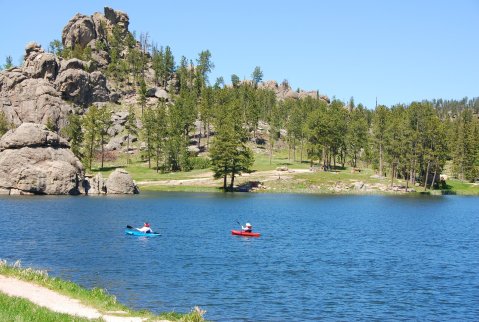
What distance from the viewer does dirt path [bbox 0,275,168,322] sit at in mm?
23414

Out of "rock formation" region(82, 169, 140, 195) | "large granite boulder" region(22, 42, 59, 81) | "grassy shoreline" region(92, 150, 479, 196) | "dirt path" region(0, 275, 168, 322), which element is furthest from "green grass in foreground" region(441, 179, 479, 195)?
"large granite boulder" region(22, 42, 59, 81)

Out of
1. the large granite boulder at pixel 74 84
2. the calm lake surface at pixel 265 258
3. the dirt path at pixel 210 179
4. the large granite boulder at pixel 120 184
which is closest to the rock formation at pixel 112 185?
the large granite boulder at pixel 120 184

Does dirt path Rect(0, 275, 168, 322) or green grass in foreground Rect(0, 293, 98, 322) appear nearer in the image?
green grass in foreground Rect(0, 293, 98, 322)

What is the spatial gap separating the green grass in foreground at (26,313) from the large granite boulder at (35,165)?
293ft

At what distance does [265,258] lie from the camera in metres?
46.5

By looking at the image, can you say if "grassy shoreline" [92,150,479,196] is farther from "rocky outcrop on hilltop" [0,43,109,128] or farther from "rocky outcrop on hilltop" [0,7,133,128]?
"rocky outcrop on hilltop" [0,43,109,128]

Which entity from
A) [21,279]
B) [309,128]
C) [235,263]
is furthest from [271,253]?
[309,128]

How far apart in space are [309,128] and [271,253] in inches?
4248

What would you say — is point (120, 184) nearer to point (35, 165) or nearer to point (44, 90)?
point (35, 165)

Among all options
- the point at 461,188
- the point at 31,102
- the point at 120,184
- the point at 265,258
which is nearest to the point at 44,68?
the point at 31,102

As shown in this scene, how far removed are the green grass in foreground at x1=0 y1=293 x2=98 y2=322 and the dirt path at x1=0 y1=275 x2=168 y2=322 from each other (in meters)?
1.39

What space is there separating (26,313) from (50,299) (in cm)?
540

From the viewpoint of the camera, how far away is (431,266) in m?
44.5

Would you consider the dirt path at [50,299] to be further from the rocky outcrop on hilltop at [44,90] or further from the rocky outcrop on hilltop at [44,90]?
the rocky outcrop on hilltop at [44,90]
